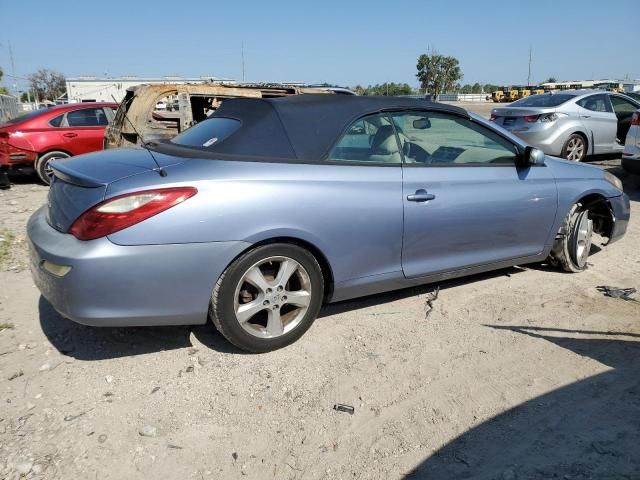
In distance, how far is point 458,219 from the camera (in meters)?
3.78

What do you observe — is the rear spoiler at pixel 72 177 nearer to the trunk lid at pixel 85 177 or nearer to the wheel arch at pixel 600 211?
the trunk lid at pixel 85 177

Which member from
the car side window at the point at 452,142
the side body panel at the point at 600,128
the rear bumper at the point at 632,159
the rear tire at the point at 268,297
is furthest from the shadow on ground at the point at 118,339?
the side body panel at the point at 600,128

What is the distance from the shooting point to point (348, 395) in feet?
9.46

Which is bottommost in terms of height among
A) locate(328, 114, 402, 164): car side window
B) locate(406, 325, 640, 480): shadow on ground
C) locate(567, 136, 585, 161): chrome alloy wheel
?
locate(406, 325, 640, 480): shadow on ground

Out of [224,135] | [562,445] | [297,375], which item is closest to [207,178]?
[224,135]

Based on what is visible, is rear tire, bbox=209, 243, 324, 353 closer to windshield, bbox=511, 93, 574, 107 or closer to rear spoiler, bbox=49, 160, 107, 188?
rear spoiler, bbox=49, 160, 107, 188

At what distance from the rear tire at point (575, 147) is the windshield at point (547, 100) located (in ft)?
2.45

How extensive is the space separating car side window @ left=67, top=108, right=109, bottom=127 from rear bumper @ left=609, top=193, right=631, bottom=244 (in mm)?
8849

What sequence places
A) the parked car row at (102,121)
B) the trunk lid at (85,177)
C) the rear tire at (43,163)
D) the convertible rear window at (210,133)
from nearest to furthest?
the trunk lid at (85,177), the convertible rear window at (210,133), the parked car row at (102,121), the rear tire at (43,163)

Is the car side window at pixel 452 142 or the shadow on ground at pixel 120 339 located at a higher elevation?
the car side window at pixel 452 142

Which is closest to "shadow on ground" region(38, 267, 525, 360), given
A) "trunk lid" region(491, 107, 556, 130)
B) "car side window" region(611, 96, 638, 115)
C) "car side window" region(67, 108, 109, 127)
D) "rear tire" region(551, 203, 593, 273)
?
"rear tire" region(551, 203, 593, 273)

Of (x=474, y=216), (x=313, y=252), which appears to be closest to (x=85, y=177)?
(x=313, y=252)

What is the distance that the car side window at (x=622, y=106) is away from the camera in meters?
11.3

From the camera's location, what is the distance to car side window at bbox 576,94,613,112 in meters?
10.5
